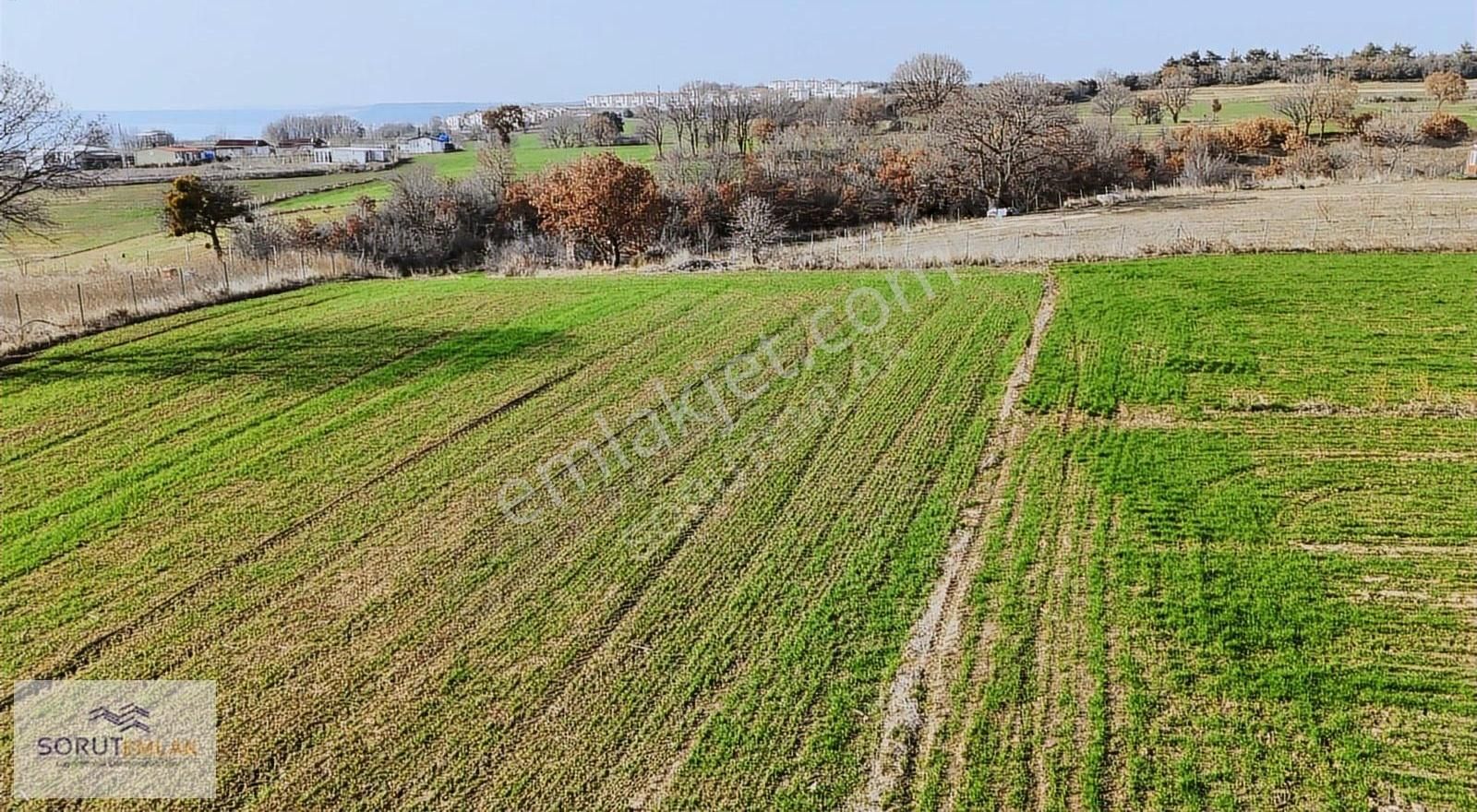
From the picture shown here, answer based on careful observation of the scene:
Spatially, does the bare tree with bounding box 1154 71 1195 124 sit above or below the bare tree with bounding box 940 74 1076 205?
above

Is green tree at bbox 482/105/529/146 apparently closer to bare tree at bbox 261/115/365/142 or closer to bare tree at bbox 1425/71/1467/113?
bare tree at bbox 261/115/365/142

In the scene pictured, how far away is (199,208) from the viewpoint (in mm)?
43188

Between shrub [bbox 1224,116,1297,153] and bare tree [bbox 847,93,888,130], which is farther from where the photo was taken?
bare tree [bbox 847,93,888,130]

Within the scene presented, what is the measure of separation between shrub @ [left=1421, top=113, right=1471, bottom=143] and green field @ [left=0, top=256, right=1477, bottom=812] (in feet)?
145

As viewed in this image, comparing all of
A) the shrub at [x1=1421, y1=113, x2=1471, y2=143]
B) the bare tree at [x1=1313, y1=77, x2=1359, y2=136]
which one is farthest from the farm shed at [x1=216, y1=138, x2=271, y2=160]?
the shrub at [x1=1421, y1=113, x2=1471, y2=143]

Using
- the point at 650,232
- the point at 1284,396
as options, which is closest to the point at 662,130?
the point at 650,232

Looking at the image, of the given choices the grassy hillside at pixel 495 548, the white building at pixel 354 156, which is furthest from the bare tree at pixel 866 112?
the grassy hillside at pixel 495 548

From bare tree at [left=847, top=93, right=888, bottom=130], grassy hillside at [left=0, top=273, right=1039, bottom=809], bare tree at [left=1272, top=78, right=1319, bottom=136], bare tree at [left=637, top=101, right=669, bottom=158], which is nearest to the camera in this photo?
grassy hillside at [left=0, top=273, right=1039, bottom=809]

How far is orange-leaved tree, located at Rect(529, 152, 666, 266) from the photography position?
4078 cm

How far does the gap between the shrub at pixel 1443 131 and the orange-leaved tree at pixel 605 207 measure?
145 feet

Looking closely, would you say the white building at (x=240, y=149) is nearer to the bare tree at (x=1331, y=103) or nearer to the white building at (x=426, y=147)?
the white building at (x=426, y=147)

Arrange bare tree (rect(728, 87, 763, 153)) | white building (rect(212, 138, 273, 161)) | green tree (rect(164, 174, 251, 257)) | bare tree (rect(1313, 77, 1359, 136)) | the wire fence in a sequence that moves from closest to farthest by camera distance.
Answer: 1. the wire fence
2. green tree (rect(164, 174, 251, 257))
3. bare tree (rect(1313, 77, 1359, 136))
4. bare tree (rect(728, 87, 763, 153))
5. white building (rect(212, 138, 273, 161))

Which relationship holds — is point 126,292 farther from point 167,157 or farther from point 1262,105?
point 1262,105

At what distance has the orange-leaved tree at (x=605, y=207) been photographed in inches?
1606
